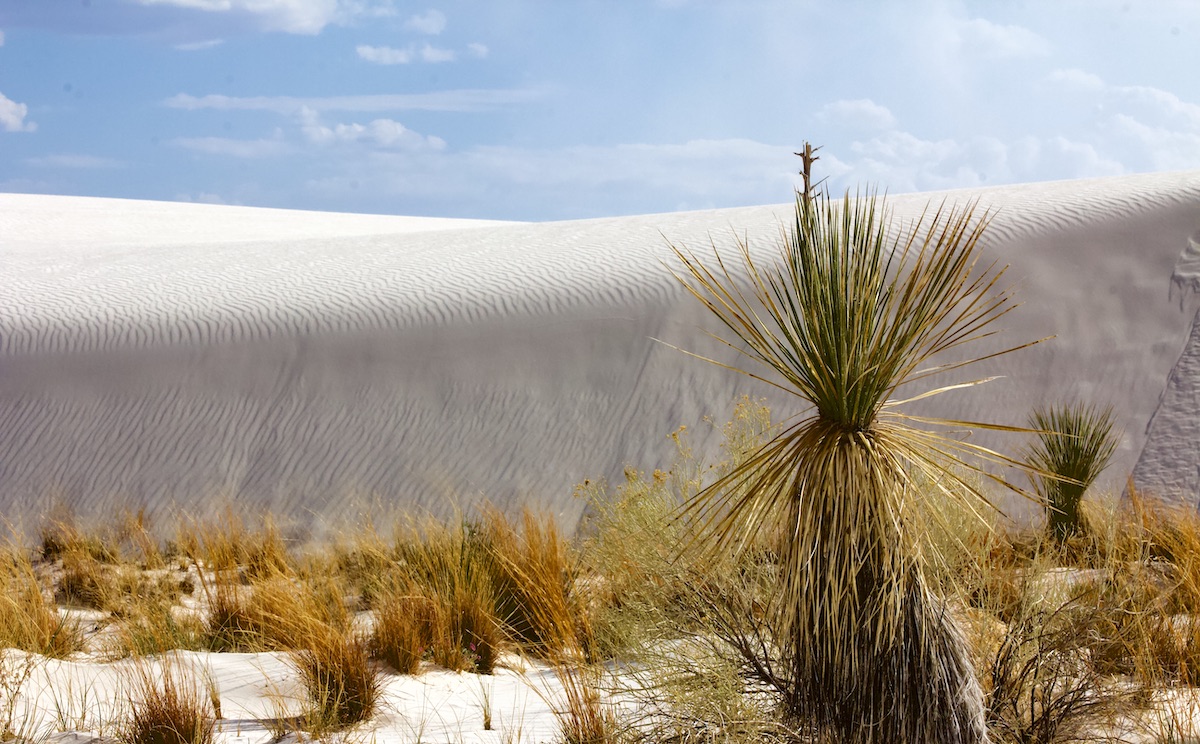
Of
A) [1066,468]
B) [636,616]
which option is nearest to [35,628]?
[636,616]

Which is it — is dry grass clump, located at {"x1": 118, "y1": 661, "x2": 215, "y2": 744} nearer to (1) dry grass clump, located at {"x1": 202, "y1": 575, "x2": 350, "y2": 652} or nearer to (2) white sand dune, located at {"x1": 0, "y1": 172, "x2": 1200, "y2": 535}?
(1) dry grass clump, located at {"x1": 202, "y1": 575, "x2": 350, "y2": 652}

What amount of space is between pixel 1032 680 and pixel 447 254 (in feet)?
29.1

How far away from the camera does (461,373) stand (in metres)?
8.39

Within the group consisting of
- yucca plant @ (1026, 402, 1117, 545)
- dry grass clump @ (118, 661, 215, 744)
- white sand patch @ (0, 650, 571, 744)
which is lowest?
white sand patch @ (0, 650, 571, 744)

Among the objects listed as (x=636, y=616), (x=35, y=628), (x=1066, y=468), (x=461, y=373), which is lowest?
(x=35, y=628)

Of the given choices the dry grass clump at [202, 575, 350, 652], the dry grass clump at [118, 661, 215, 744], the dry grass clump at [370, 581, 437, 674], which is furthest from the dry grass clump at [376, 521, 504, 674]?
the dry grass clump at [118, 661, 215, 744]

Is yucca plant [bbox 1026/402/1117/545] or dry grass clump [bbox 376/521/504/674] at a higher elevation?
yucca plant [bbox 1026/402/1117/545]

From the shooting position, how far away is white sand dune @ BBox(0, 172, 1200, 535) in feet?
25.2

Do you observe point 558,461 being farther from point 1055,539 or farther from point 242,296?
point 242,296

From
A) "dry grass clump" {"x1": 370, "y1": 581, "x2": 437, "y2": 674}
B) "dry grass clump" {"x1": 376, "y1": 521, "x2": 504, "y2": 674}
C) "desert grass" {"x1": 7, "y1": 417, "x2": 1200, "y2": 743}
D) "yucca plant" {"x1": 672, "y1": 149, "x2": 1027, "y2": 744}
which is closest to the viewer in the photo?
"yucca plant" {"x1": 672, "y1": 149, "x2": 1027, "y2": 744}

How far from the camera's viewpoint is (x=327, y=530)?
724 centimetres

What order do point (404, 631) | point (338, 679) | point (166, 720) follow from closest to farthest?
point (166, 720) < point (338, 679) < point (404, 631)

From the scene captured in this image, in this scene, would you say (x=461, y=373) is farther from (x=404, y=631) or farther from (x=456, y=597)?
(x=404, y=631)

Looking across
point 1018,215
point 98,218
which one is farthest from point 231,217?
point 1018,215
